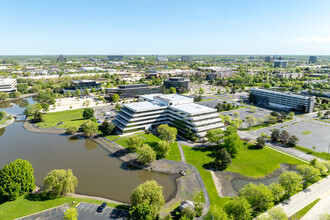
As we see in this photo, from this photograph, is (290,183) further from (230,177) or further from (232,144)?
(232,144)

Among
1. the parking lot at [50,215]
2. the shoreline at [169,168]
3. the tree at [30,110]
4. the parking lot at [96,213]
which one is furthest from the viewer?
the tree at [30,110]

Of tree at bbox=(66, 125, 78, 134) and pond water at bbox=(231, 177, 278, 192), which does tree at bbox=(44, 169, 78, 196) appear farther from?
tree at bbox=(66, 125, 78, 134)

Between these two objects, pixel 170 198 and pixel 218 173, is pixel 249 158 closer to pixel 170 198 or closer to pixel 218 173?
pixel 218 173

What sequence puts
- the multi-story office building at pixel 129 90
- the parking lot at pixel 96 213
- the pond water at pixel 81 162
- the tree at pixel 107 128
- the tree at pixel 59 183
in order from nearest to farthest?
the parking lot at pixel 96 213 → the tree at pixel 59 183 → the pond water at pixel 81 162 → the tree at pixel 107 128 → the multi-story office building at pixel 129 90

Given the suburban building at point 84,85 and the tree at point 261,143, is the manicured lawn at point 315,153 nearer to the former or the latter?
the tree at point 261,143

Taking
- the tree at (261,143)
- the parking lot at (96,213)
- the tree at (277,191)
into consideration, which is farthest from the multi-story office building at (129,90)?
the tree at (277,191)

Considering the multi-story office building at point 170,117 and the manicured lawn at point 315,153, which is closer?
the manicured lawn at point 315,153
